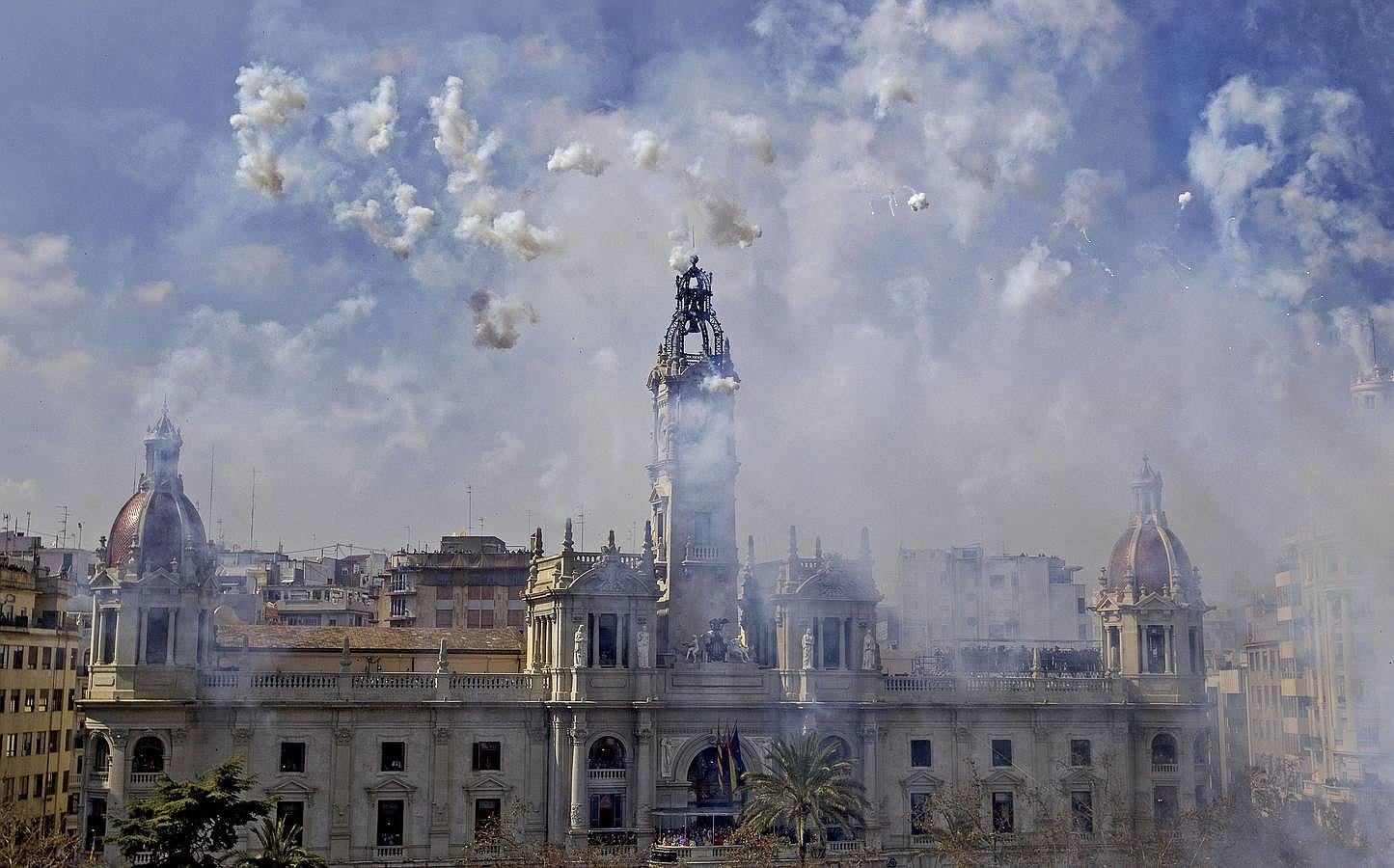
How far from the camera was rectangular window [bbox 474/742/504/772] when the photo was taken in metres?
109

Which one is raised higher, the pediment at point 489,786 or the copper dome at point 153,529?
the copper dome at point 153,529

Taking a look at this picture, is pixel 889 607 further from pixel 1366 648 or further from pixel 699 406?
pixel 1366 648

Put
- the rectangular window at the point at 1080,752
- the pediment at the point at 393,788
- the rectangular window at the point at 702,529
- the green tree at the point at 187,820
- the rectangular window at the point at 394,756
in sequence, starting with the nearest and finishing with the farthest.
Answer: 1. the green tree at the point at 187,820
2. the pediment at the point at 393,788
3. the rectangular window at the point at 394,756
4. the rectangular window at the point at 1080,752
5. the rectangular window at the point at 702,529

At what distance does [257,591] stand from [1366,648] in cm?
10365

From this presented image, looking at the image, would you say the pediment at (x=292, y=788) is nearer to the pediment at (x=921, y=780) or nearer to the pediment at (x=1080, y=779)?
the pediment at (x=921, y=780)

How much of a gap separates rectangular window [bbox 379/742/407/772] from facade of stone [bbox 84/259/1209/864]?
136mm

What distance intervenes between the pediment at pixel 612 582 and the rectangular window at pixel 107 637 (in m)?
28.2

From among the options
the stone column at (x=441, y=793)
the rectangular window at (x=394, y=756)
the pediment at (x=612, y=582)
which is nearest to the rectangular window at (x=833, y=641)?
the pediment at (x=612, y=582)

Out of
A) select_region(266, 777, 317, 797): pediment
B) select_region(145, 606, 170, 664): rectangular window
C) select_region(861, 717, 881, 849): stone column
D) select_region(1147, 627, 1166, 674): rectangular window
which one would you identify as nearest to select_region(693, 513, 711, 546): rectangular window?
select_region(861, 717, 881, 849): stone column

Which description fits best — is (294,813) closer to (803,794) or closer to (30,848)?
(30,848)

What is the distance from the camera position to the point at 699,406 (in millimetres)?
119500

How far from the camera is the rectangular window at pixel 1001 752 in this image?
116500 mm

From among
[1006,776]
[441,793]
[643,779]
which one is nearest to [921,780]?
[1006,776]

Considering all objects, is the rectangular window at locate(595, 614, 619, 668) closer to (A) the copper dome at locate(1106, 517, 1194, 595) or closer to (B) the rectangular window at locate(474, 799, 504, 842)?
(B) the rectangular window at locate(474, 799, 504, 842)
